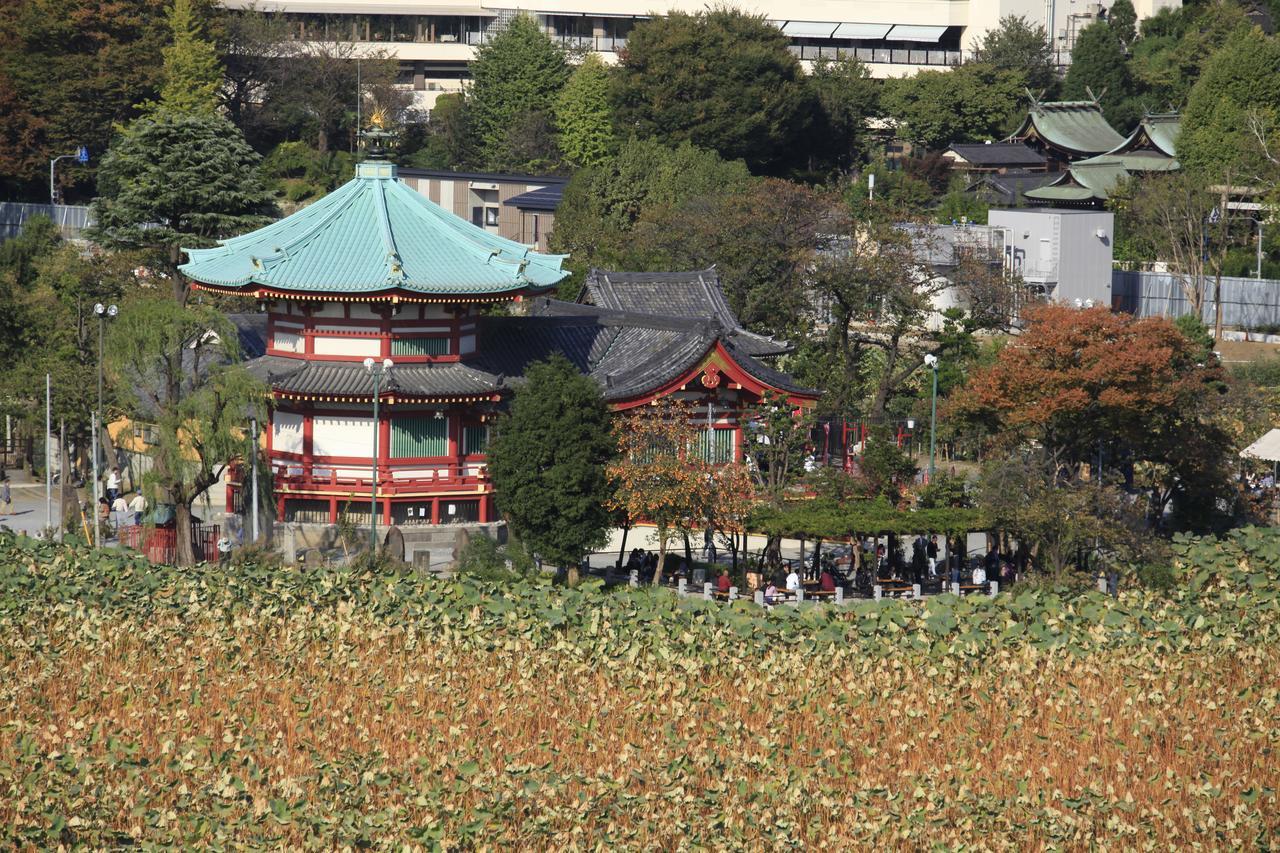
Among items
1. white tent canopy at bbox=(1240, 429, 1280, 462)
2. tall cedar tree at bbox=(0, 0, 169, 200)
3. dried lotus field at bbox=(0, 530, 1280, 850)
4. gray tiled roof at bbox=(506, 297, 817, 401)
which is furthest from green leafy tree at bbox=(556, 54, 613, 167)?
dried lotus field at bbox=(0, 530, 1280, 850)

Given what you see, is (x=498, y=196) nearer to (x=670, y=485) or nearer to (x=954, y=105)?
(x=954, y=105)

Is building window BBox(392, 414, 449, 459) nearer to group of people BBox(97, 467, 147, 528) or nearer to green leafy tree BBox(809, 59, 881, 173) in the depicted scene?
group of people BBox(97, 467, 147, 528)

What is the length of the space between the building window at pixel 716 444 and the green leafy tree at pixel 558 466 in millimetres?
7589

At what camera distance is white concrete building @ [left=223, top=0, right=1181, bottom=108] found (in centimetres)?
13712

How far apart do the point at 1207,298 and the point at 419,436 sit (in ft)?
154

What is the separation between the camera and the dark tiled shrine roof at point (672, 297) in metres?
62.3

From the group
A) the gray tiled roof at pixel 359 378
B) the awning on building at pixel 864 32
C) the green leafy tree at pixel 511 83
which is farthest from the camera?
the awning on building at pixel 864 32

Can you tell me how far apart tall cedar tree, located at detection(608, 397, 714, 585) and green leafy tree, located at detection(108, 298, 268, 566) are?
8955 mm

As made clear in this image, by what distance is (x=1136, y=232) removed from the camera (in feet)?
307

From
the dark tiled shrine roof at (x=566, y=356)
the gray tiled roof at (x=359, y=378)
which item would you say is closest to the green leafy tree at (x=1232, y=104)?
the dark tiled shrine roof at (x=566, y=356)

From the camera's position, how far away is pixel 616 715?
32.1 m

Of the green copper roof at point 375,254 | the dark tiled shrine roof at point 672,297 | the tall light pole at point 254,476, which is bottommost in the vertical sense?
the tall light pole at point 254,476

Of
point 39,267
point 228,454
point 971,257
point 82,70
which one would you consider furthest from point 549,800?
point 82,70

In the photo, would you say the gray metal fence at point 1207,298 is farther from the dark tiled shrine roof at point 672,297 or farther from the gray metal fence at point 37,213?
the gray metal fence at point 37,213
